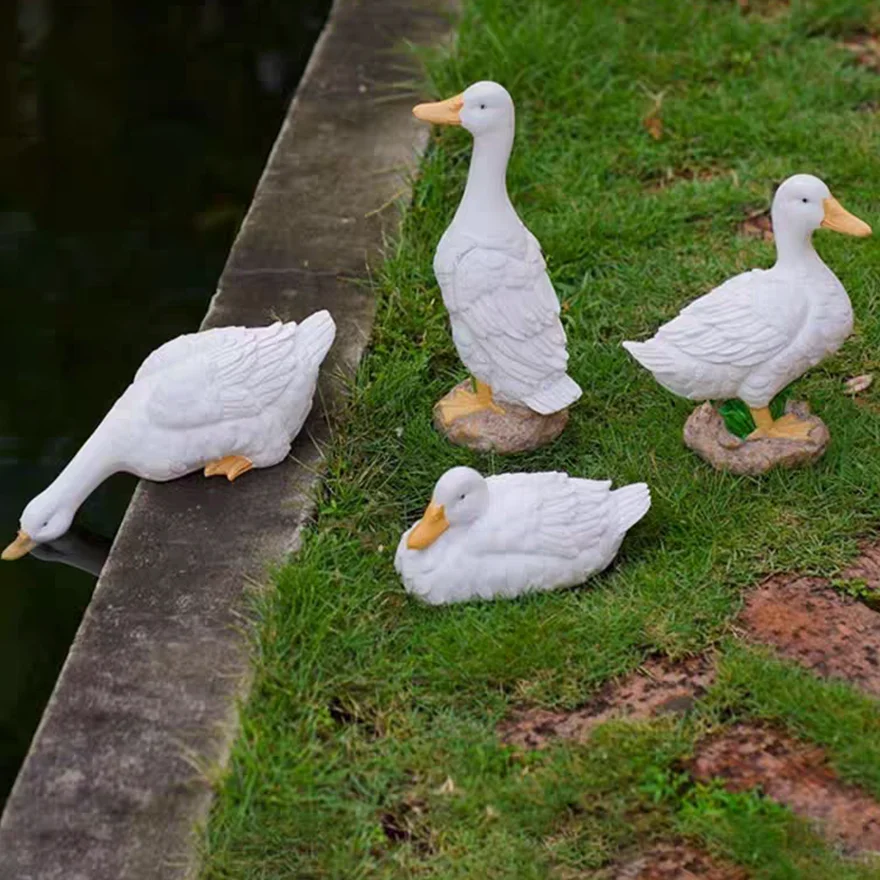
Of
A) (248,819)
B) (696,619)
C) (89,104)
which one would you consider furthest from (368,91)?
(248,819)

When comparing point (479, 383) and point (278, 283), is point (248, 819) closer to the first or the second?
point (479, 383)

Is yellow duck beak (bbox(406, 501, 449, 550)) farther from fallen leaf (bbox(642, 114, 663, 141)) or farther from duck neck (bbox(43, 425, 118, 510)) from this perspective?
fallen leaf (bbox(642, 114, 663, 141))

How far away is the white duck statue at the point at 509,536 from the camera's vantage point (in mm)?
3947

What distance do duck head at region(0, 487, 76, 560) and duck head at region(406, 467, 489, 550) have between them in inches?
43.0

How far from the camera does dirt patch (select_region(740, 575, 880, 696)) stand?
3885 mm

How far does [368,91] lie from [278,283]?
1405mm

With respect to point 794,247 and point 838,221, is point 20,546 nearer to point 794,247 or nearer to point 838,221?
point 794,247

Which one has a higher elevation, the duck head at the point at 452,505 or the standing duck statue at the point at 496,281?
the standing duck statue at the point at 496,281

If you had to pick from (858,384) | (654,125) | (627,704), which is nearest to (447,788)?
(627,704)

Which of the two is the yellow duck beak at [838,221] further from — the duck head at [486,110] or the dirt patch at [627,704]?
the dirt patch at [627,704]

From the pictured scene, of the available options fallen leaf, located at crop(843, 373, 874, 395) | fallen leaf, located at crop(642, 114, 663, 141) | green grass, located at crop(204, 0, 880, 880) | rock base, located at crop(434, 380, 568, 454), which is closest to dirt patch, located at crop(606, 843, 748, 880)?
green grass, located at crop(204, 0, 880, 880)

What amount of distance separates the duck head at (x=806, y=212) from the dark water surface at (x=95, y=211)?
2192 mm

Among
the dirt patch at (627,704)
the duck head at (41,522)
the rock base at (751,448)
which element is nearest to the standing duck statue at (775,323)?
the rock base at (751,448)

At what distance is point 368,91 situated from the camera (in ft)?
20.5
